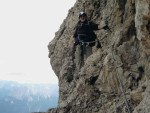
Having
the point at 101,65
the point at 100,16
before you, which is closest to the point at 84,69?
the point at 101,65

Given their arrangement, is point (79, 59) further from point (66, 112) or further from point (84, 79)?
point (66, 112)

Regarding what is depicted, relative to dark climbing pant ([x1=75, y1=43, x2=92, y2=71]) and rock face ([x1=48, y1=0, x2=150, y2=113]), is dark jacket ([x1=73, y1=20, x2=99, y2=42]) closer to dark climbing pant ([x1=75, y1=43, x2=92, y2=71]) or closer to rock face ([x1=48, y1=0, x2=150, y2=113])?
rock face ([x1=48, y1=0, x2=150, y2=113])

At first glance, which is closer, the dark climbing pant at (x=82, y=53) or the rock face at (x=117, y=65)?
the rock face at (x=117, y=65)

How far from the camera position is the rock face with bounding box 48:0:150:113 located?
26.9 ft

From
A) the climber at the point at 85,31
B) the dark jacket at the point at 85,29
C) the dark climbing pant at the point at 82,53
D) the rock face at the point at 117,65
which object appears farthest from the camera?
the dark climbing pant at the point at 82,53

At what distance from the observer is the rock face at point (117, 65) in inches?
322

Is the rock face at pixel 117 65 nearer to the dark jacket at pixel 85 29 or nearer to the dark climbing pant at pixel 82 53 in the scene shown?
the dark climbing pant at pixel 82 53

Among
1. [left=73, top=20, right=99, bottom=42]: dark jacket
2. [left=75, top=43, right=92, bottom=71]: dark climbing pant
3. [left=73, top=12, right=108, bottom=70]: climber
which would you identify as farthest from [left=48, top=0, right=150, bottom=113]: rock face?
[left=73, top=20, right=99, bottom=42]: dark jacket

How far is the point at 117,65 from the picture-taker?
1102 centimetres

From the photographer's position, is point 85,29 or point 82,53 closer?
point 85,29

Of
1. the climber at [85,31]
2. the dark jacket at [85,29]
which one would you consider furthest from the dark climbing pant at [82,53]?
the dark jacket at [85,29]

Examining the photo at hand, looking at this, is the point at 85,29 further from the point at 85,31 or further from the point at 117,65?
the point at 117,65

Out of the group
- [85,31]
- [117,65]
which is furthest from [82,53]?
[117,65]

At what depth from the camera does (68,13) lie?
66.8 ft
